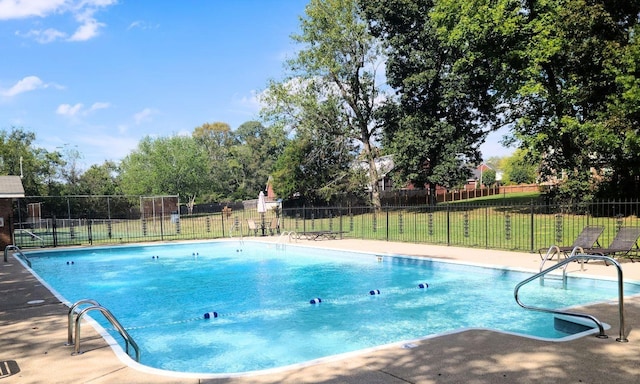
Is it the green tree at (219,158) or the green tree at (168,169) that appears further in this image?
the green tree at (219,158)

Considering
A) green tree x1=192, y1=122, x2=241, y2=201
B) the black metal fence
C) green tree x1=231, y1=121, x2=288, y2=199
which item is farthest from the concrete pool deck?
green tree x1=231, y1=121, x2=288, y2=199

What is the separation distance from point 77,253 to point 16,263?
15.9 feet

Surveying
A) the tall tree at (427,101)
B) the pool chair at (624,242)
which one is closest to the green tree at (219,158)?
the tall tree at (427,101)

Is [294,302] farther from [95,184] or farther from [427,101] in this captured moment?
[95,184]

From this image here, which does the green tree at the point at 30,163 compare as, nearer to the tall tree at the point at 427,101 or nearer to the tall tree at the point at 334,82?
the tall tree at the point at 334,82

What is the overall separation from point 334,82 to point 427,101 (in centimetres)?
752

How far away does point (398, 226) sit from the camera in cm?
2381

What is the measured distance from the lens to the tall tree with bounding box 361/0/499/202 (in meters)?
30.0

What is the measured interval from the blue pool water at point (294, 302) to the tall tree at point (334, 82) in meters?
20.0

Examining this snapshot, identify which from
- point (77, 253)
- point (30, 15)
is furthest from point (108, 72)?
point (77, 253)

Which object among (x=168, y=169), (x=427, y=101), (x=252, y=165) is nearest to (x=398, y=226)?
(x=427, y=101)

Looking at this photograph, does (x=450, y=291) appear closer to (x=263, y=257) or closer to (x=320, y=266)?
(x=320, y=266)

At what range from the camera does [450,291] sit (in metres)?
10.1

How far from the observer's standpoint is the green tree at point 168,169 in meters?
45.0
